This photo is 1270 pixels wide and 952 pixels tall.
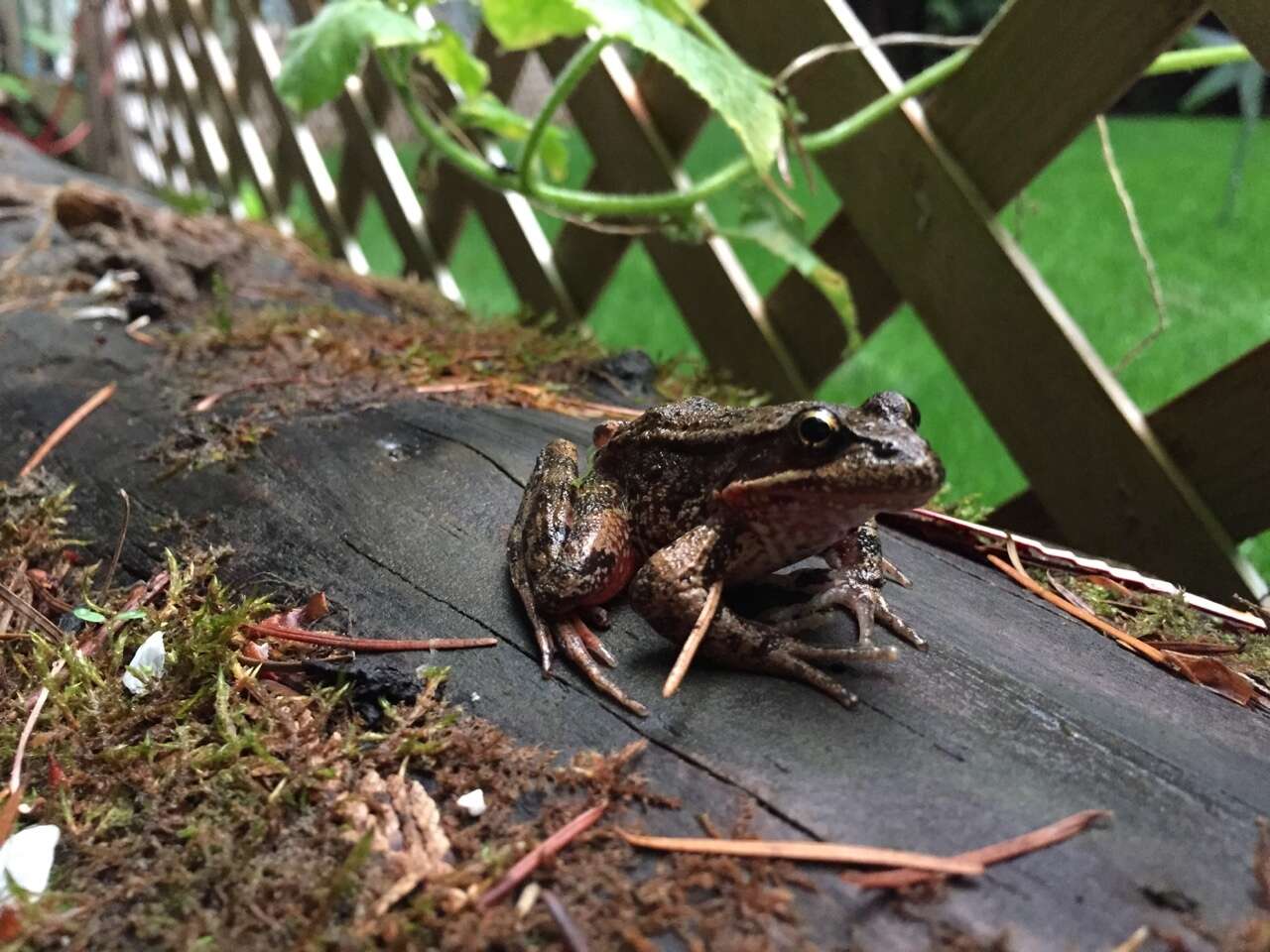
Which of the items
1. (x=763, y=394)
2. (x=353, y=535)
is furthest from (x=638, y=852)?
(x=763, y=394)

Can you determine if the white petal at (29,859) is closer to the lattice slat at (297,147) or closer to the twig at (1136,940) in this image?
the twig at (1136,940)

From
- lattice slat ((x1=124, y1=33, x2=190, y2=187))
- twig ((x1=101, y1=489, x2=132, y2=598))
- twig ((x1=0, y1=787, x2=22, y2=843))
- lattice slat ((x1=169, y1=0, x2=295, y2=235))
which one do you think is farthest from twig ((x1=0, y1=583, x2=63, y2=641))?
lattice slat ((x1=124, y1=33, x2=190, y2=187))

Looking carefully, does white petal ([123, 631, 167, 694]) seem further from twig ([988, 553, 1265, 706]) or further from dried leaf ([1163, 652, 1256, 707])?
dried leaf ([1163, 652, 1256, 707])

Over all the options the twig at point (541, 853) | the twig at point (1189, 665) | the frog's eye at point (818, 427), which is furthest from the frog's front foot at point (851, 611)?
the twig at point (541, 853)

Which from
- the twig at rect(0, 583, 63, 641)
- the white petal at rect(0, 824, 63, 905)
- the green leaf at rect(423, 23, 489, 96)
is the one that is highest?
the green leaf at rect(423, 23, 489, 96)

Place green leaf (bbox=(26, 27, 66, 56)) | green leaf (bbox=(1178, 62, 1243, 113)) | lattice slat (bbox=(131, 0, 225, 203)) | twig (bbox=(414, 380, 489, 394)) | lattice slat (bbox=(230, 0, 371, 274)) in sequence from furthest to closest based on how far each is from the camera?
green leaf (bbox=(26, 27, 66, 56))
lattice slat (bbox=(131, 0, 225, 203))
lattice slat (bbox=(230, 0, 371, 274))
green leaf (bbox=(1178, 62, 1243, 113))
twig (bbox=(414, 380, 489, 394))

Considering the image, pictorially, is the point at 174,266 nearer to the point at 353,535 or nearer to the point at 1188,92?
the point at 353,535
